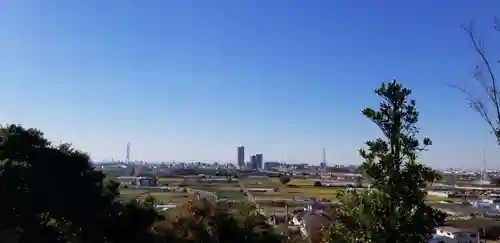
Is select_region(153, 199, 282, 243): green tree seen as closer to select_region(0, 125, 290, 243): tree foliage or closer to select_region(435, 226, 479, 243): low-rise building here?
select_region(0, 125, 290, 243): tree foliage

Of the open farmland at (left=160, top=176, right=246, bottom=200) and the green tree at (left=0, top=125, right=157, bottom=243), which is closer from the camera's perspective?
the green tree at (left=0, top=125, right=157, bottom=243)

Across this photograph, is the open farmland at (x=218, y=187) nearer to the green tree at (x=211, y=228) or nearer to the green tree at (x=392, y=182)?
the green tree at (x=211, y=228)

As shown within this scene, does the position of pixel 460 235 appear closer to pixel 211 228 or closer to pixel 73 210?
pixel 211 228

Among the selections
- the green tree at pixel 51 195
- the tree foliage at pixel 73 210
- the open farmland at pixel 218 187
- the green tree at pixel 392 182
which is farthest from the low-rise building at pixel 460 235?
the open farmland at pixel 218 187

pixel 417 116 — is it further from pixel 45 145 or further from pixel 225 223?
pixel 45 145

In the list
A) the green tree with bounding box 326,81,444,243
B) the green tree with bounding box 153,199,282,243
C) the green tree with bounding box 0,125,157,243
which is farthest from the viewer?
the green tree with bounding box 153,199,282,243

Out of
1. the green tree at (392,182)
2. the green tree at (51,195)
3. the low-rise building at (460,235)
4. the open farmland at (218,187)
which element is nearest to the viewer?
the green tree at (392,182)

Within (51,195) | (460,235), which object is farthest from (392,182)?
(460,235)

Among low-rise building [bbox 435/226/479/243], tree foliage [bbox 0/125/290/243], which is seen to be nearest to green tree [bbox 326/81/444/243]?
tree foliage [bbox 0/125/290/243]

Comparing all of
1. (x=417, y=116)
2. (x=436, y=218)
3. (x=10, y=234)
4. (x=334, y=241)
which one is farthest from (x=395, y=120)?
(x=10, y=234)
